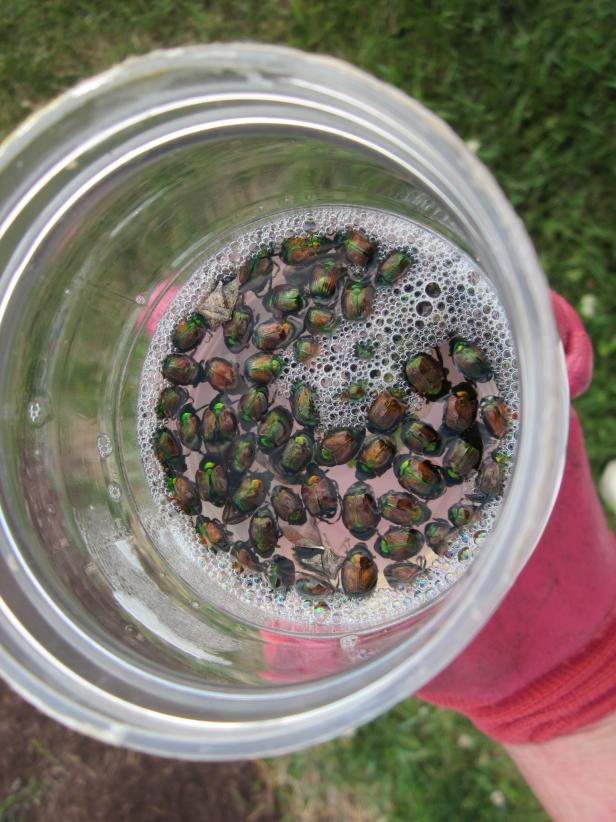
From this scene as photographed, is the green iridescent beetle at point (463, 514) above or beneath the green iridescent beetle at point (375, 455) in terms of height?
beneath

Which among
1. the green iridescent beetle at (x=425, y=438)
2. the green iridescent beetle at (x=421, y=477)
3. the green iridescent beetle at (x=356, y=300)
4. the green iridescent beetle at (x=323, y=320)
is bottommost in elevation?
the green iridescent beetle at (x=421, y=477)

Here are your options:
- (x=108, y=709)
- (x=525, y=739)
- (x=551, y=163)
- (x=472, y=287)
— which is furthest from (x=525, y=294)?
(x=551, y=163)

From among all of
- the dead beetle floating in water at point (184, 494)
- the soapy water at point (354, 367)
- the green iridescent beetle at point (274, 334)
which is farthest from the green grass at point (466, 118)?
the dead beetle floating in water at point (184, 494)

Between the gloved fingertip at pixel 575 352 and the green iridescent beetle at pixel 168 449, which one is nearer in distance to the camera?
the green iridescent beetle at pixel 168 449

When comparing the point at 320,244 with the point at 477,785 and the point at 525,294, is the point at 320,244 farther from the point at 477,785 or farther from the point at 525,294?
the point at 477,785

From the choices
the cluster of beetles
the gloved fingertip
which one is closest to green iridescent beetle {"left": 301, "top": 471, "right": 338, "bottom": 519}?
the cluster of beetles

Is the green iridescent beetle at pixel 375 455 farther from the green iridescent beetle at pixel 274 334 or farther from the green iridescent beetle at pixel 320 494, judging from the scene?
the green iridescent beetle at pixel 274 334

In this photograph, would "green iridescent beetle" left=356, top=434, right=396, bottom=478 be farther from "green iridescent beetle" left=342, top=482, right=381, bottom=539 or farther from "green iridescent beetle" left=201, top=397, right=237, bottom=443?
"green iridescent beetle" left=201, top=397, right=237, bottom=443
